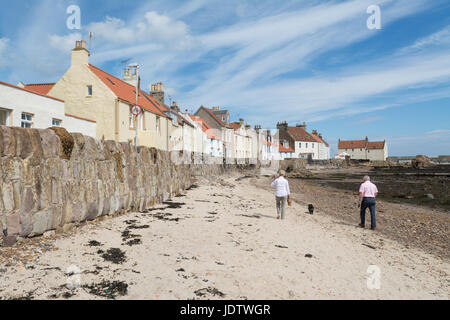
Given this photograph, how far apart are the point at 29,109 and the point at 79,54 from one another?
1058 centimetres

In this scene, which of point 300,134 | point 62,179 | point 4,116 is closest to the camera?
point 62,179

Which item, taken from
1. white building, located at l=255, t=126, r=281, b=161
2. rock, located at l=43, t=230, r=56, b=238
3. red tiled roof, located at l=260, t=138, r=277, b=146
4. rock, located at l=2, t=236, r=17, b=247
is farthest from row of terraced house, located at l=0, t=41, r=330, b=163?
red tiled roof, located at l=260, t=138, r=277, b=146

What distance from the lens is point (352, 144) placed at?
117125 millimetres

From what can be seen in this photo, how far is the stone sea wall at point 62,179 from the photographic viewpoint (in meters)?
5.69

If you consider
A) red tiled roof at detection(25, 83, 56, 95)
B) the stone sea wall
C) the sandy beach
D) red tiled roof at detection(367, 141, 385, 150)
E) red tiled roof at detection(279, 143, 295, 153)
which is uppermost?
red tiled roof at detection(25, 83, 56, 95)

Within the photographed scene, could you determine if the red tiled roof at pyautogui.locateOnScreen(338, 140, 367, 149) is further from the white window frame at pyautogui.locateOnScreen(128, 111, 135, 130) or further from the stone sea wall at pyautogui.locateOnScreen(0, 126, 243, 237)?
the stone sea wall at pyautogui.locateOnScreen(0, 126, 243, 237)

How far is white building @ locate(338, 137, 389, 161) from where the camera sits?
11156 centimetres

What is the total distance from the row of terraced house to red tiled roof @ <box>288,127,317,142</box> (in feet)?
107

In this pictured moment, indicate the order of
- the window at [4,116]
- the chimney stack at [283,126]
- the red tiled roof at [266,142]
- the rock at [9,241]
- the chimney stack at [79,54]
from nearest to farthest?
the rock at [9,241] < the window at [4,116] < the chimney stack at [79,54] < the red tiled roof at [266,142] < the chimney stack at [283,126]

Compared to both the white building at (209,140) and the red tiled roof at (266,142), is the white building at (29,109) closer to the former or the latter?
the white building at (209,140)

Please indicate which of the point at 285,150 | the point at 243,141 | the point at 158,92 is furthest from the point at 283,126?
the point at 158,92

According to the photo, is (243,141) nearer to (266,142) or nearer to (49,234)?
(266,142)

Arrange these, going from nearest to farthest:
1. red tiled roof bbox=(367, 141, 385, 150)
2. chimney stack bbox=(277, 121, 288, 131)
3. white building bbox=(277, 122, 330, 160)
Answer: white building bbox=(277, 122, 330, 160)
chimney stack bbox=(277, 121, 288, 131)
red tiled roof bbox=(367, 141, 385, 150)

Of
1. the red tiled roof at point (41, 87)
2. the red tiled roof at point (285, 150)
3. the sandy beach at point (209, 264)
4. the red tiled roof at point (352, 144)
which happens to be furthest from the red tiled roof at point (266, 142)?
the sandy beach at point (209, 264)
